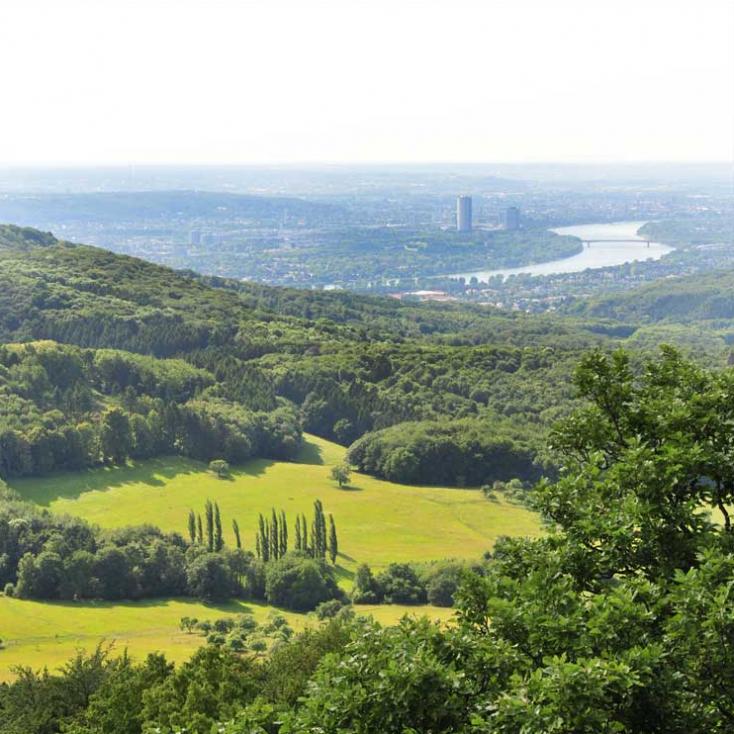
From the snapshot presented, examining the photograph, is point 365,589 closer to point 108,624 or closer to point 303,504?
point 108,624

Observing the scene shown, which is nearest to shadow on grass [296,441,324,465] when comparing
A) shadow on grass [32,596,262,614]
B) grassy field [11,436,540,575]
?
grassy field [11,436,540,575]

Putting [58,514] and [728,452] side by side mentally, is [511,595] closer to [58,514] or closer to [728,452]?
[728,452]

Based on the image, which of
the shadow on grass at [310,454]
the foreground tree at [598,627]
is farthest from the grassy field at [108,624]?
the shadow on grass at [310,454]

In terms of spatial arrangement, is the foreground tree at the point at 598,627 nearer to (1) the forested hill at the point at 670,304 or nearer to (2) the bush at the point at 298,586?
(2) the bush at the point at 298,586

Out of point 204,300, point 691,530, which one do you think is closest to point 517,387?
point 204,300

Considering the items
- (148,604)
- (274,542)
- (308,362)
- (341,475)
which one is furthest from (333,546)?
(308,362)
